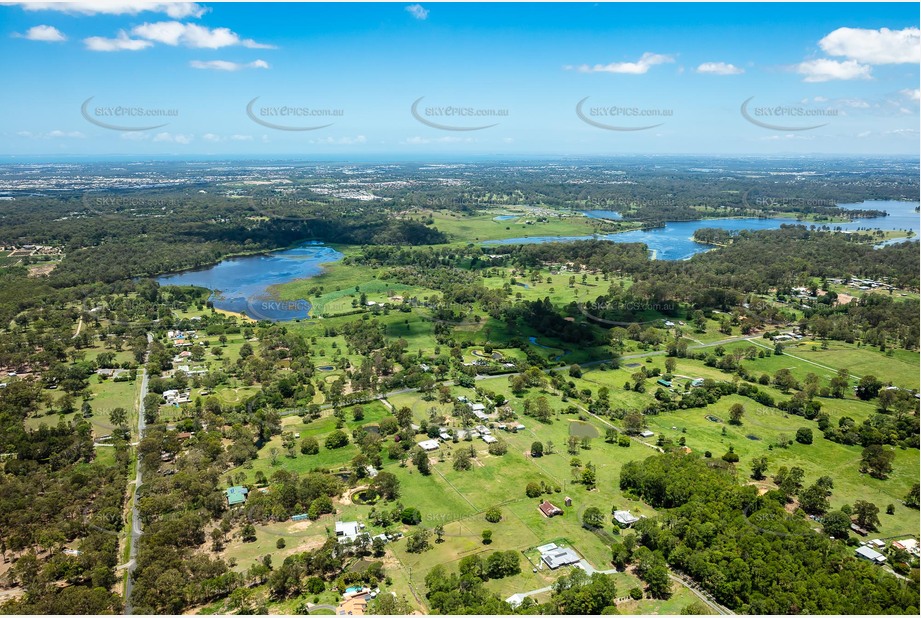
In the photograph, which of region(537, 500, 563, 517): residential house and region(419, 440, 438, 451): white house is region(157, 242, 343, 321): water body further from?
region(537, 500, 563, 517): residential house

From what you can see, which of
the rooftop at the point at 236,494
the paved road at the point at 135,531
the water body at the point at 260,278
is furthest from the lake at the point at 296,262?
the rooftop at the point at 236,494

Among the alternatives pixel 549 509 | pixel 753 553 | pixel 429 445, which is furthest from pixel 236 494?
pixel 753 553

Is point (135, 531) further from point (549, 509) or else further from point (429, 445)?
point (549, 509)

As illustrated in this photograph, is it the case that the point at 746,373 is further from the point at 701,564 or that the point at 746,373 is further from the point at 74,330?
the point at 74,330

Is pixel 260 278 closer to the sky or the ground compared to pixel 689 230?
closer to the ground

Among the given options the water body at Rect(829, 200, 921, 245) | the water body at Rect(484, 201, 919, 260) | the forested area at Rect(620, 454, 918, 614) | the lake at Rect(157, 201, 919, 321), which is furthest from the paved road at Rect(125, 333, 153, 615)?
the water body at Rect(829, 200, 921, 245)

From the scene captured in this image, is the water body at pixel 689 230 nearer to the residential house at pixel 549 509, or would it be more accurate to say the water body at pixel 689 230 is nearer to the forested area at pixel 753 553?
the forested area at pixel 753 553

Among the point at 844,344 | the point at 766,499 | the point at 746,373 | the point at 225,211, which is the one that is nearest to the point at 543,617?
the point at 766,499
